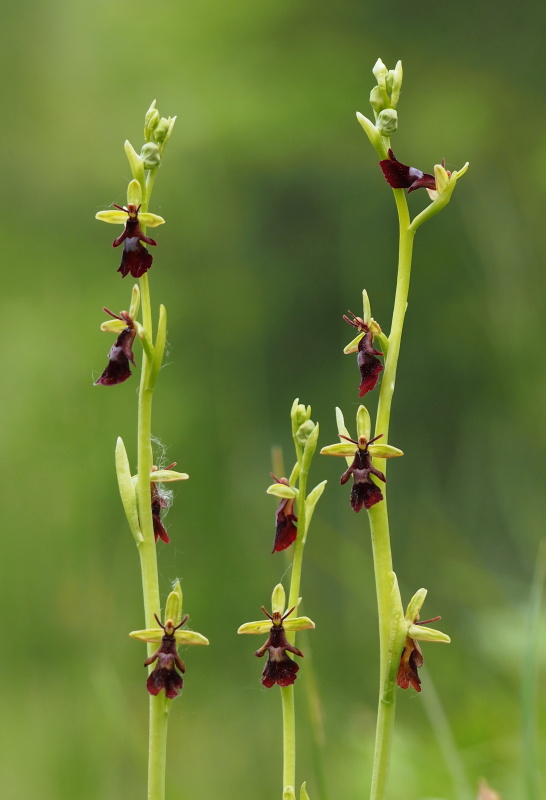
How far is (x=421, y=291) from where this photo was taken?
21.2ft

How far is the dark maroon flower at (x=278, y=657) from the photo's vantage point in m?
1.72

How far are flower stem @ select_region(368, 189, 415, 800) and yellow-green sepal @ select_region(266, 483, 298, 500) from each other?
0.15 m

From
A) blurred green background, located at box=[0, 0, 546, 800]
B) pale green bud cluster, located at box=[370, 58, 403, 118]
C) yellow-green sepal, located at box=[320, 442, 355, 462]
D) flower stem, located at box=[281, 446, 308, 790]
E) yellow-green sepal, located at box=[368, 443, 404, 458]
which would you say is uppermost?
blurred green background, located at box=[0, 0, 546, 800]

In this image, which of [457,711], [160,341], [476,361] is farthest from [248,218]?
[160,341]

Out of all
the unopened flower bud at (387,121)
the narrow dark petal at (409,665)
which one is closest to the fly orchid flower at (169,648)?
the narrow dark petal at (409,665)

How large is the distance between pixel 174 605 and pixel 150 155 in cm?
79

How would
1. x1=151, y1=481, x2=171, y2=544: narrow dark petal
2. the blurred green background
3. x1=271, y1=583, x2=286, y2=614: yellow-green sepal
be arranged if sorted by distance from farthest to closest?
the blurred green background, x1=151, y1=481, x2=171, y2=544: narrow dark petal, x1=271, y1=583, x2=286, y2=614: yellow-green sepal

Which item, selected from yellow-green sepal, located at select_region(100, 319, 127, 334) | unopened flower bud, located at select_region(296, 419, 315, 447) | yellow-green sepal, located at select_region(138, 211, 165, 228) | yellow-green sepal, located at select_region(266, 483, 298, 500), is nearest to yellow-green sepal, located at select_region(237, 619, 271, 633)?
yellow-green sepal, located at select_region(266, 483, 298, 500)

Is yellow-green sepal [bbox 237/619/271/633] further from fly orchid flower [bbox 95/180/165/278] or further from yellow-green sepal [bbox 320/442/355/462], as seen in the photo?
fly orchid flower [bbox 95/180/165/278]

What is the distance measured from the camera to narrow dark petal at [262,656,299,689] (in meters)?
1.72

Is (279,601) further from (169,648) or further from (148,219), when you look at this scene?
(148,219)

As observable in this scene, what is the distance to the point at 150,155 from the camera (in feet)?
5.95

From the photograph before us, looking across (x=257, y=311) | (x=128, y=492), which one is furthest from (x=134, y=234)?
(x=257, y=311)

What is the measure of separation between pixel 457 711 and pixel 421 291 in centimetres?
288
